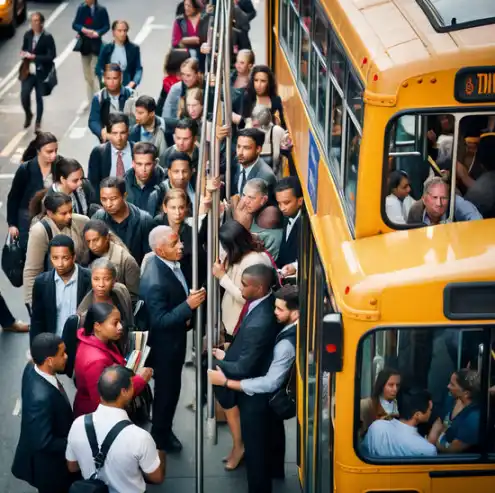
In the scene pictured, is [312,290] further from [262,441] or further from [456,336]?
[456,336]

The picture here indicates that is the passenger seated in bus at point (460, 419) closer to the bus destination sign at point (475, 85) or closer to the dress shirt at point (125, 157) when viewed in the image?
the bus destination sign at point (475, 85)

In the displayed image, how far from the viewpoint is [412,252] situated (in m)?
5.94

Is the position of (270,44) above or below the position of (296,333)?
above

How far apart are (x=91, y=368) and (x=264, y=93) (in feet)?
17.2

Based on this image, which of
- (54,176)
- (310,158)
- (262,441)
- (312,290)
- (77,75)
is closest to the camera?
(312,290)

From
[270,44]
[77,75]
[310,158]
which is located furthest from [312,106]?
[77,75]

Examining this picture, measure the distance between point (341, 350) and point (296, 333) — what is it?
2457 mm

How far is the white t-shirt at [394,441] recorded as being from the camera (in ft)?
19.6

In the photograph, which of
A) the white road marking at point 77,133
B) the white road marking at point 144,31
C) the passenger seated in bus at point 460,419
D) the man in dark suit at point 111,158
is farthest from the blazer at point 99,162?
the white road marking at point 144,31

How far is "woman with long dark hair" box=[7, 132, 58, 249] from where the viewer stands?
37.2ft

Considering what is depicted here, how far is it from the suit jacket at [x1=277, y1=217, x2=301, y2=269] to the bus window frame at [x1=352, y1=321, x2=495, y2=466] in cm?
408

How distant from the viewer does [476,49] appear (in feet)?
20.0

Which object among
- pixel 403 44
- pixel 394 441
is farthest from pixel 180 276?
pixel 394 441

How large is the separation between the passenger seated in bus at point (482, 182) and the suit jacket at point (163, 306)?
3.08 meters
